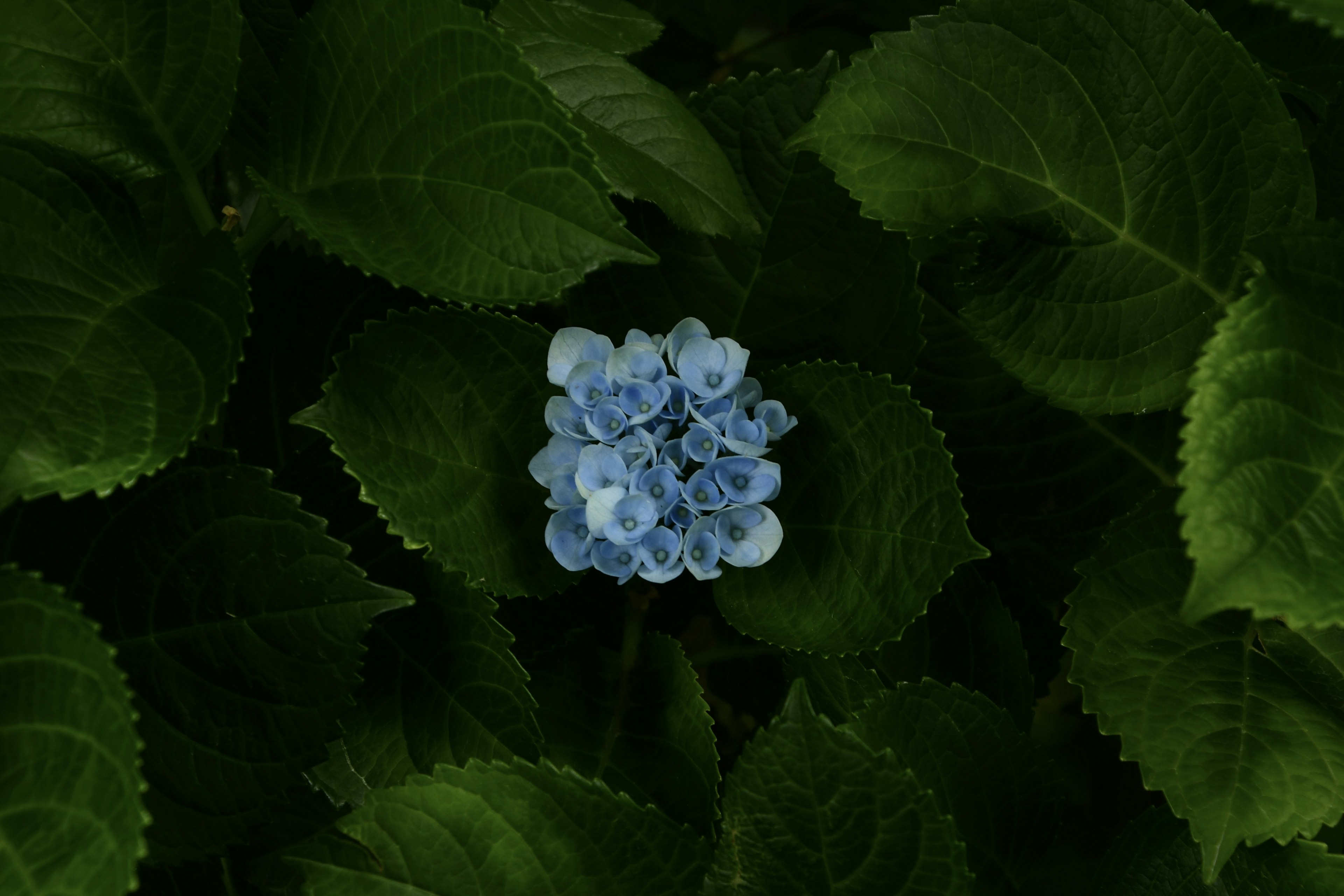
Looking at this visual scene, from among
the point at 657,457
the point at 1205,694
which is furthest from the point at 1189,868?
the point at 657,457

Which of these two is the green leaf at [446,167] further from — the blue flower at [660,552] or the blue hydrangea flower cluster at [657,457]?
the blue flower at [660,552]

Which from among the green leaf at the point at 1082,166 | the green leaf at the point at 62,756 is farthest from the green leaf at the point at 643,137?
the green leaf at the point at 62,756

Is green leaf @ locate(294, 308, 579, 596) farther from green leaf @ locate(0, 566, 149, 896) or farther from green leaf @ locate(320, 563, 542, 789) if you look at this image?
green leaf @ locate(0, 566, 149, 896)

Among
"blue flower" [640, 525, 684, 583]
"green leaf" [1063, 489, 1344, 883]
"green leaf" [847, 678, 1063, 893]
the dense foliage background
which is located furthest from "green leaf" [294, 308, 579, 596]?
"green leaf" [1063, 489, 1344, 883]

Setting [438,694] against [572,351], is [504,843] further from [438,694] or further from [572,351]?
[572,351]

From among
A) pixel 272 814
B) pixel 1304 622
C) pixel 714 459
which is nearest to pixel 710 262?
pixel 714 459

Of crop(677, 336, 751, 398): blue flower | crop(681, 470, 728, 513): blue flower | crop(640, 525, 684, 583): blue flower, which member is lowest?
crop(640, 525, 684, 583): blue flower
